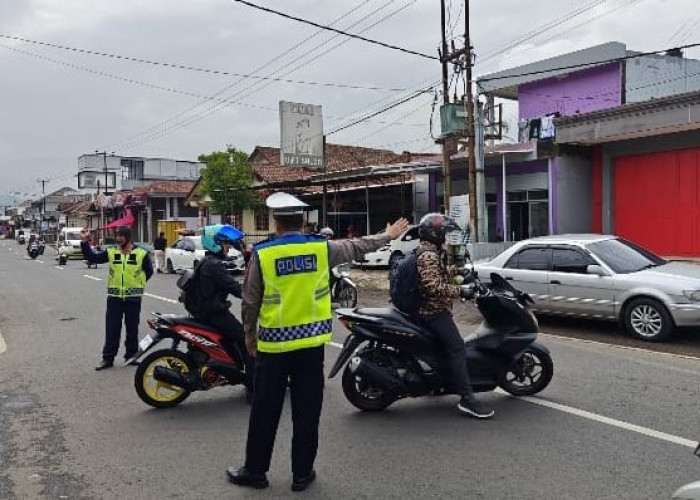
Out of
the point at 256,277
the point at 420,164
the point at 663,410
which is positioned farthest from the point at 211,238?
the point at 420,164

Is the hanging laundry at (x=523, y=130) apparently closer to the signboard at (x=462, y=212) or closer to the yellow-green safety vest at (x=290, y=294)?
the signboard at (x=462, y=212)

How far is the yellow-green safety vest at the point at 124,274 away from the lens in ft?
25.4

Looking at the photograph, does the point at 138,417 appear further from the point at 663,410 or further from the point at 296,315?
the point at 663,410

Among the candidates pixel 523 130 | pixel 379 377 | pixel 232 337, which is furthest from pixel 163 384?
pixel 523 130

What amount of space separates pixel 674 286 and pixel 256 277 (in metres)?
6.80

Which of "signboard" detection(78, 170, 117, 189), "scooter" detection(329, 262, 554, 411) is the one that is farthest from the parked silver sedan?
"signboard" detection(78, 170, 117, 189)

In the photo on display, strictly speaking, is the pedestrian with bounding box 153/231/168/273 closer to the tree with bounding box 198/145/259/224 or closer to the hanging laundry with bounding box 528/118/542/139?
the tree with bounding box 198/145/259/224

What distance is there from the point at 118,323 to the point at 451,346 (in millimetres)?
4187

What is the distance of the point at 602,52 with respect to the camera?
76.0ft

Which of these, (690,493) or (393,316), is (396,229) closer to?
(393,316)

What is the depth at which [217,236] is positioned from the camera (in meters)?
5.87

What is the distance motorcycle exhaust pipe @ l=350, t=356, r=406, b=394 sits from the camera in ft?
17.9

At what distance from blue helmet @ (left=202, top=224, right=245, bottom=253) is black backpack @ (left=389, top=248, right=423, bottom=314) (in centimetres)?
148

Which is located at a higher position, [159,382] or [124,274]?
[124,274]
